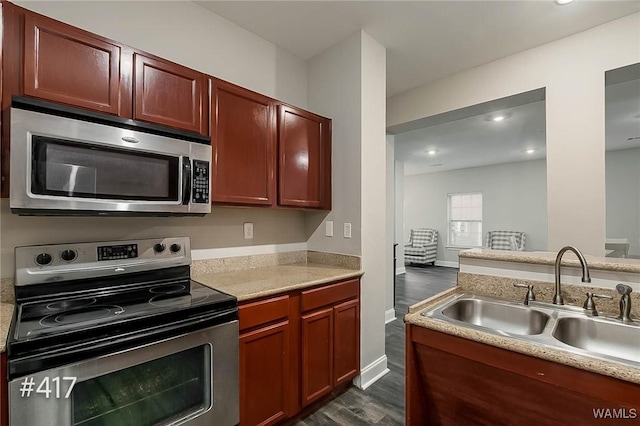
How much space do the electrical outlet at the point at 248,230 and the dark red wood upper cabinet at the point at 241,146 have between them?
13.6 inches

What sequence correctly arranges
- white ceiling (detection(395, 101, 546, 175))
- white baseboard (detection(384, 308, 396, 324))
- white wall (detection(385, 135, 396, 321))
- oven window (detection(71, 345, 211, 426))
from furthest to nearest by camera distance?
1. white ceiling (detection(395, 101, 546, 175))
2. white wall (detection(385, 135, 396, 321))
3. white baseboard (detection(384, 308, 396, 324))
4. oven window (detection(71, 345, 211, 426))

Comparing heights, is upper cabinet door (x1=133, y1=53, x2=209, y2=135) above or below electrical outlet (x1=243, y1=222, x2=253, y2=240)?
above

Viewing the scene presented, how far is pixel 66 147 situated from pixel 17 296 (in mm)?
724

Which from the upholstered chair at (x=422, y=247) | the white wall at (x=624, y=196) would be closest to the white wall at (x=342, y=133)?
the upholstered chair at (x=422, y=247)

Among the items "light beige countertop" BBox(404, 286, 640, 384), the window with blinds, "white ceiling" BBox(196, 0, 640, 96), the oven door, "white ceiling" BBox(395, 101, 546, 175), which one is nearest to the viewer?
"light beige countertop" BBox(404, 286, 640, 384)

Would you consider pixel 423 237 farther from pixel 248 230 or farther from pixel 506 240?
pixel 248 230

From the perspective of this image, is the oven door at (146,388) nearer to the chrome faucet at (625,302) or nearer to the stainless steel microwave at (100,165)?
the stainless steel microwave at (100,165)

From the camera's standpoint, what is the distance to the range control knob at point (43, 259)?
142cm

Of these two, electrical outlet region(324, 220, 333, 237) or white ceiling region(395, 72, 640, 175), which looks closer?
electrical outlet region(324, 220, 333, 237)

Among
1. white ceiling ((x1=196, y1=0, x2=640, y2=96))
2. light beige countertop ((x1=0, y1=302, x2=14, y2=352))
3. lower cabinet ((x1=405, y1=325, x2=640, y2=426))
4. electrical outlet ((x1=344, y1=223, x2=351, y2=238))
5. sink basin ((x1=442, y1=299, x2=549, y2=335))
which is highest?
white ceiling ((x1=196, y1=0, x2=640, y2=96))

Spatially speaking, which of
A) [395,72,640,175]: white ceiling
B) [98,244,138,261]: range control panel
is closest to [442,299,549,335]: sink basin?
[98,244,138,261]: range control panel

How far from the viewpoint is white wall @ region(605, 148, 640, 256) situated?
5.74m

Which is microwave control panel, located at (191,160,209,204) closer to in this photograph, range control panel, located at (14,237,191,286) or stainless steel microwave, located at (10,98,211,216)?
stainless steel microwave, located at (10,98,211,216)

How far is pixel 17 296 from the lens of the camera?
1.35 meters
